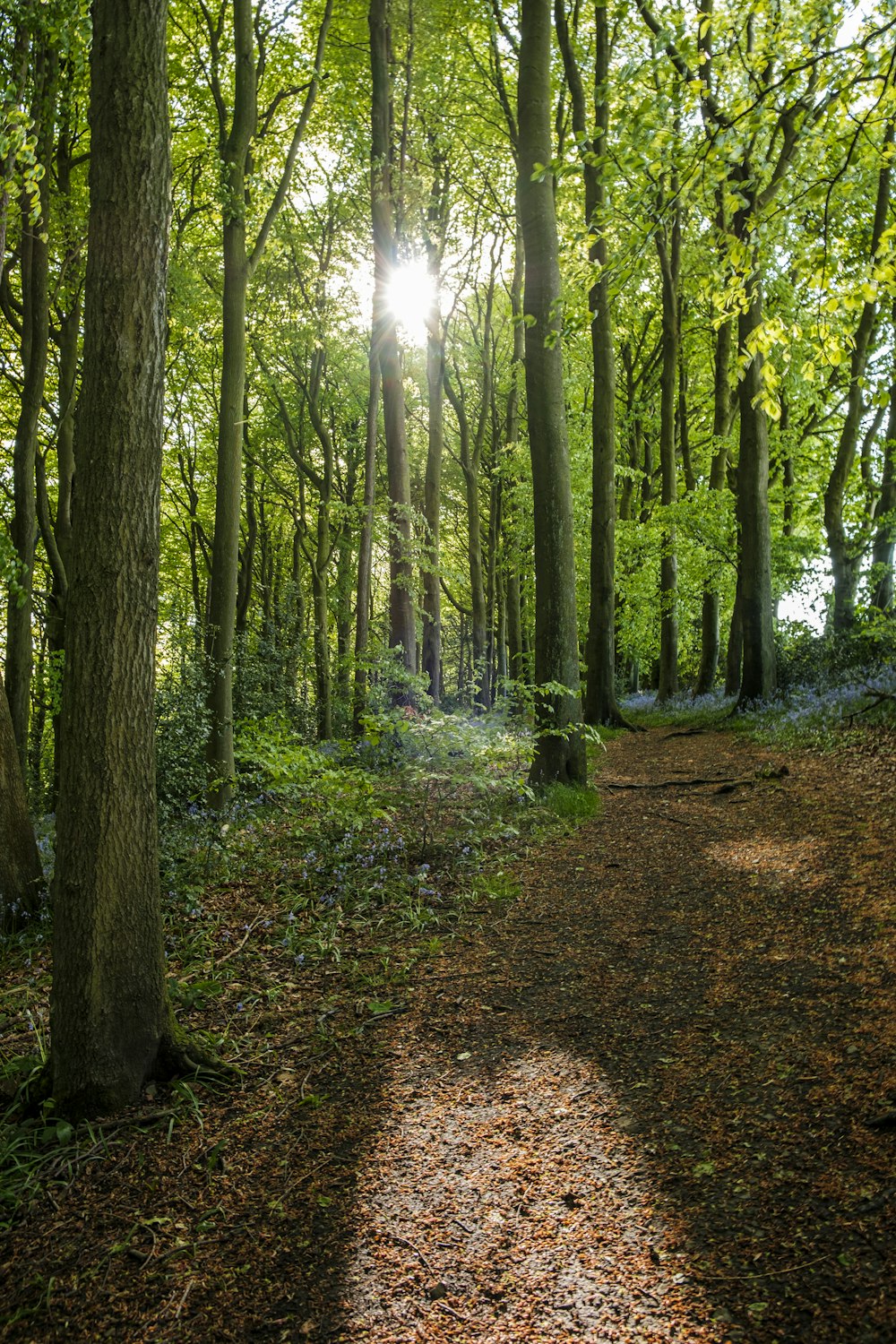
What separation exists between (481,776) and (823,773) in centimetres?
378

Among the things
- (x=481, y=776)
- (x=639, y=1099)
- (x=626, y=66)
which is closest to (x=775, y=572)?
(x=481, y=776)

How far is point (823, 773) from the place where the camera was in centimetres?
806

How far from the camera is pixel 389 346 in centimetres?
1370

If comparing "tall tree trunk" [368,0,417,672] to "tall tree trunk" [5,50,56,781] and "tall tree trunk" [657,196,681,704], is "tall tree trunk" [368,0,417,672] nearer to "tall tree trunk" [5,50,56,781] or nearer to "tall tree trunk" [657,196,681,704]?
"tall tree trunk" [5,50,56,781]

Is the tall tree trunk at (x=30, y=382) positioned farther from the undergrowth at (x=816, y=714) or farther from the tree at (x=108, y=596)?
the undergrowth at (x=816, y=714)

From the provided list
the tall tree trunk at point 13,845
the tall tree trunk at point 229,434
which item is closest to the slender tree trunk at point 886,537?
the tall tree trunk at point 229,434

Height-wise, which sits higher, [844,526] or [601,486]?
[601,486]

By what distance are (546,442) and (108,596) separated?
19.2 feet

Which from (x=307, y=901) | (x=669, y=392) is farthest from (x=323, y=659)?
(x=307, y=901)

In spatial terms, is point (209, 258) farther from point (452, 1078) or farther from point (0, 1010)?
point (452, 1078)

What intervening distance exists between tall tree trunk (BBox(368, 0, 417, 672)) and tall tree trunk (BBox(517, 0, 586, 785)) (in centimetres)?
480

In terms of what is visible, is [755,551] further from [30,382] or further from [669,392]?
[30,382]

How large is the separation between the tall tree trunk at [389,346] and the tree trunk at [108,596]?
9.34 metres

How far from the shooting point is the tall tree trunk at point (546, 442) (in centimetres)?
803
